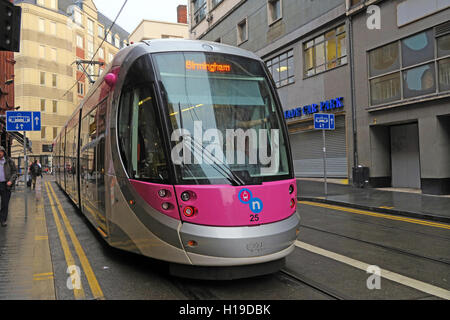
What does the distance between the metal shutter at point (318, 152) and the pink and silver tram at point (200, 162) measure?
1371 centimetres

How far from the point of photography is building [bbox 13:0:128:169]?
4625 centimetres

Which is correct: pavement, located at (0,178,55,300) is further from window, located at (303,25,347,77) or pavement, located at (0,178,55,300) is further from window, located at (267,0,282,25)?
window, located at (267,0,282,25)

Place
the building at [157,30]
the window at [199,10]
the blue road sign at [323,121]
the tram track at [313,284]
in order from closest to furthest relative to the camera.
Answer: the tram track at [313,284] < the blue road sign at [323,121] < the window at [199,10] < the building at [157,30]

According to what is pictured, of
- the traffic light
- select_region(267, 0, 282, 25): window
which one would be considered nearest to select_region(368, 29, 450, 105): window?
select_region(267, 0, 282, 25): window

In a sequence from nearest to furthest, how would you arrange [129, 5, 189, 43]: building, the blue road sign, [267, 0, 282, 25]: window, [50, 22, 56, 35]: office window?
1. the blue road sign
2. [267, 0, 282, 25]: window
3. [50, 22, 56, 35]: office window
4. [129, 5, 189, 43]: building

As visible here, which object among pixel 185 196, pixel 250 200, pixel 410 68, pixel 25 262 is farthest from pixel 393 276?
pixel 410 68

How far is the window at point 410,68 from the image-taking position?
12891 mm

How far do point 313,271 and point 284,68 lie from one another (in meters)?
18.3

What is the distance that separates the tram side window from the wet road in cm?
125

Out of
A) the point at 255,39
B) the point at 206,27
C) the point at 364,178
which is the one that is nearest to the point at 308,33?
the point at 255,39

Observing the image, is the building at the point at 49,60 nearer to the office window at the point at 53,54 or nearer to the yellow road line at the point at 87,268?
the office window at the point at 53,54

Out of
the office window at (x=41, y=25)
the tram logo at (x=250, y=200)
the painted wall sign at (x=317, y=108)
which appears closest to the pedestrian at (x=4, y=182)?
the tram logo at (x=250, y=200)

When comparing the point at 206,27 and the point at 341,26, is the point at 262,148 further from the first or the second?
the point at 206,27

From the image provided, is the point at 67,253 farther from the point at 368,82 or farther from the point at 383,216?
the point at 368,82
